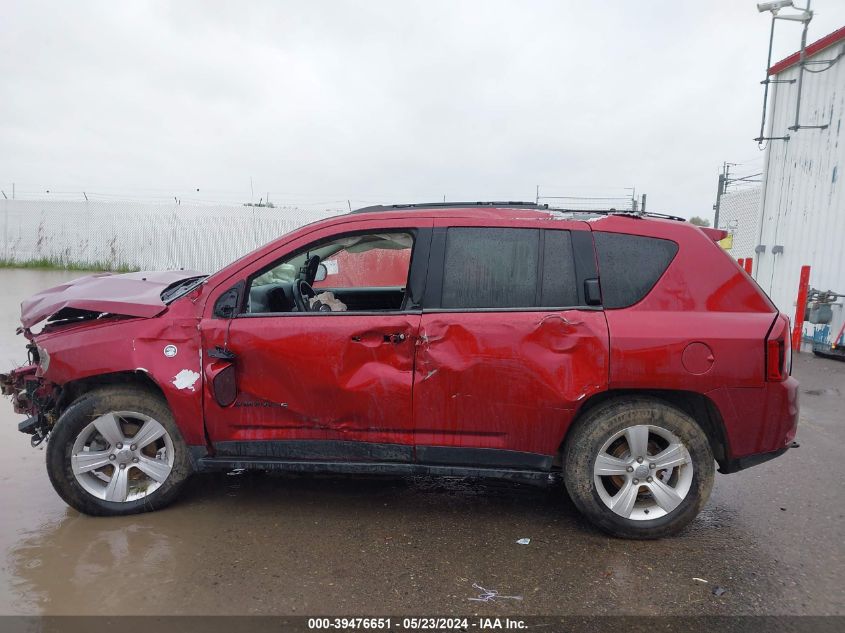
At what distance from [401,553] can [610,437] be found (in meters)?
1.31

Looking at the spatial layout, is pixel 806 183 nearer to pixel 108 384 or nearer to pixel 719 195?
pixel 719 195

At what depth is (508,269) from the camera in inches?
135

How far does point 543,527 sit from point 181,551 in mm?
2042

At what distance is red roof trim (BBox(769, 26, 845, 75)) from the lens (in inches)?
355

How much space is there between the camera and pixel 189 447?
3520 millimetres

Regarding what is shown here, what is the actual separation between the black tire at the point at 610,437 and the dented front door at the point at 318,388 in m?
0.95

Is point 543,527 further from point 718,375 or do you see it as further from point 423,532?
point 718,375

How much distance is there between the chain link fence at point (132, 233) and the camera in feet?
59.1

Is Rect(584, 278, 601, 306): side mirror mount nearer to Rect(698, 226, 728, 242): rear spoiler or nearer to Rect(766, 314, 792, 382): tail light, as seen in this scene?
Rect(698, 226, 728, 242): rear spoiler

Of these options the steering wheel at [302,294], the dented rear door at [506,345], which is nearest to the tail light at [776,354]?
the dented rear door at [506,345]

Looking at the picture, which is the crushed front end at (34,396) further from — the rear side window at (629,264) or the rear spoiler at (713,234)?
the rear spoiler at (713,234)

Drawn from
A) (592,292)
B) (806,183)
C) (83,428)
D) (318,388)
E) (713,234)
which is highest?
(806,183)

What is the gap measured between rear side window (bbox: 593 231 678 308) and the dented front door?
110 cm

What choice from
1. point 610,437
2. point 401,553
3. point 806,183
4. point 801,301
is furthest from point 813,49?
point 401,553
